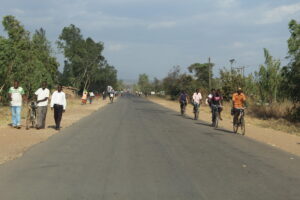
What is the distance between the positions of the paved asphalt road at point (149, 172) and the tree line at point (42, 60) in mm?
17999

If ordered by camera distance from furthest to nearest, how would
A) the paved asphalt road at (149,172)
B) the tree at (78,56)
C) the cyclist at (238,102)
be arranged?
the tree at (78,56), the cyclist at (238,102), the paved asphalt road at (149,172)

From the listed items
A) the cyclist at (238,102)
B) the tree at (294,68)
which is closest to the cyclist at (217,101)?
the cyclist at (238,102)

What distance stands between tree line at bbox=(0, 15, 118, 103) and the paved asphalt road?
1800cm

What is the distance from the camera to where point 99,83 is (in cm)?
10800

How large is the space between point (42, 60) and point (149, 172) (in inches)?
1363

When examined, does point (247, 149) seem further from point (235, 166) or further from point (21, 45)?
point (21, 45)

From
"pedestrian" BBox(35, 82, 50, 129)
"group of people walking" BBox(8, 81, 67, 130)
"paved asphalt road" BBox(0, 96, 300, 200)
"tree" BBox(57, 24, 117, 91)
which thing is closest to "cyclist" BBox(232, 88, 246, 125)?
"paved asphalt road" BBox(0, 96, 300, 200)

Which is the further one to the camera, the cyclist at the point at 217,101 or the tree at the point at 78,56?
the tree at the point at 78,56

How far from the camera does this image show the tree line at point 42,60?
2795cm

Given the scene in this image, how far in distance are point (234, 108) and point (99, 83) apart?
93.7 meters

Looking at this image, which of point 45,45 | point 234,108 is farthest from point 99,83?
point 234,108

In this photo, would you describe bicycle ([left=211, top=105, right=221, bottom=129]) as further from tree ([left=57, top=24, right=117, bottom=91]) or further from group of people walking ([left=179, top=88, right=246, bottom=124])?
tree ([left=57, top=24, right=117, bottom=91])

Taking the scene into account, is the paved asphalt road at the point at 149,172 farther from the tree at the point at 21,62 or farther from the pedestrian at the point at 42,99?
the tree at the point at 21,62

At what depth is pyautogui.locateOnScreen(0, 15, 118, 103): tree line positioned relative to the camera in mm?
27953
